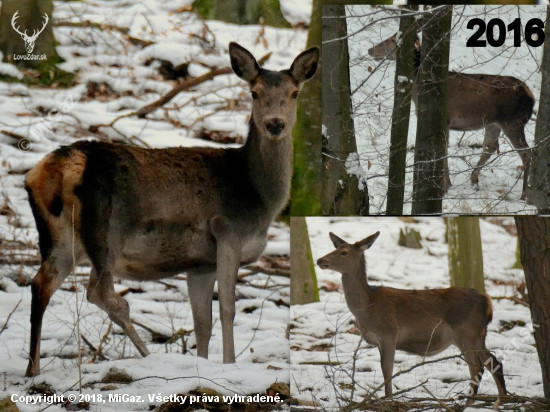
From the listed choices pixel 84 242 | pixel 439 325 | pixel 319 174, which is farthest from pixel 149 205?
pixel 439 325

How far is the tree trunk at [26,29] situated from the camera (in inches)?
273

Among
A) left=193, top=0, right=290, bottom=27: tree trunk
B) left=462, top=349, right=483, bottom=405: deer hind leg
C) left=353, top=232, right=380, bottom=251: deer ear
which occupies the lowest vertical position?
left=462, top=349, right=483, bottom=405: deer hind leg

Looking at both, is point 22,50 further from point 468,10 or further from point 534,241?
point 534,241

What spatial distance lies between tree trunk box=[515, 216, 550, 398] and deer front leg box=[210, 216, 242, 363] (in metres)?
2.10

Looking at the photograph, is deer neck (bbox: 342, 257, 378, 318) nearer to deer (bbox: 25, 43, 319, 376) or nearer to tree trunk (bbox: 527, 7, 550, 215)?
deer (bbox: 25, 43, 319, 376)

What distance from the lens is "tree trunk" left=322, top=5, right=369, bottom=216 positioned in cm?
650

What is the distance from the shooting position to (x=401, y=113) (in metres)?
6.48

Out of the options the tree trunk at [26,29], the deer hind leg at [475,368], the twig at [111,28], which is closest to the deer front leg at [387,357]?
the deer hind leg at [475,368]

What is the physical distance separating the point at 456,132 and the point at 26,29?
3.75m

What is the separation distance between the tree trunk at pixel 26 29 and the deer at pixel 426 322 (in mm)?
3477

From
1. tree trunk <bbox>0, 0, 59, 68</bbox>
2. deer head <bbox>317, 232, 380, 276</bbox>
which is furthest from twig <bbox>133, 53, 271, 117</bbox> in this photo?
deer head <bbox>317, 232, 380, 276</bbox>

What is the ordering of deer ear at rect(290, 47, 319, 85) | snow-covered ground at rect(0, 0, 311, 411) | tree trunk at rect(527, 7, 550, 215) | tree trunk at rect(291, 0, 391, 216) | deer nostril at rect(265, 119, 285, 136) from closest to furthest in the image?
1. deer nostril at rect(265, 119, 285, 136)
2. deer ear at rect(290, 47, 319, 85)
3. snow-covered ground at rect(0, 0, 311, 411)
4. tree trunk at rect(527, 7, 550, 215)
5. tree trunk at rect(291, 0, 391, 216)

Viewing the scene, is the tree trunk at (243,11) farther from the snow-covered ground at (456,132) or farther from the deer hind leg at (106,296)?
the deer hind leg at (106,296)

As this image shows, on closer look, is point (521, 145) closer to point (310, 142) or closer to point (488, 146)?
point (488, 146)
